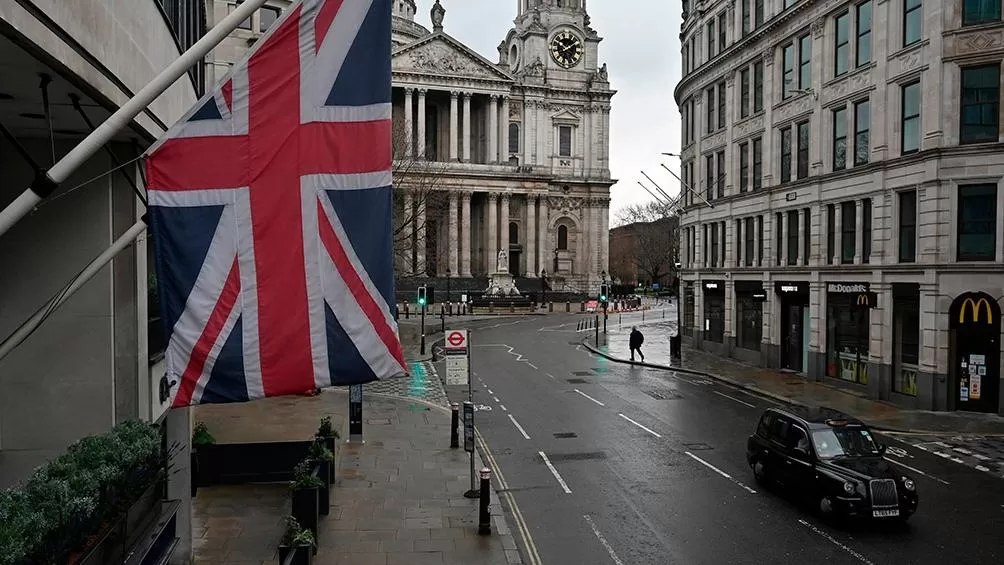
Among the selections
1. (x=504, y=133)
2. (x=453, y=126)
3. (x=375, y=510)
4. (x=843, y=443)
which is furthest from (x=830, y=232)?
(x=504, y=133)

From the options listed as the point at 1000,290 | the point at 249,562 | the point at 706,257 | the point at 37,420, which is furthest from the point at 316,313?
the point at 706,257

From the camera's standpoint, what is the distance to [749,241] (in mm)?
38219

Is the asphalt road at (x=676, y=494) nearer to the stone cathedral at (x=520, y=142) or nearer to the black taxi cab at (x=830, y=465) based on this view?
the black taxi cab at (x=830, y=465)

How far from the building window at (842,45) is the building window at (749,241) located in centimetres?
923

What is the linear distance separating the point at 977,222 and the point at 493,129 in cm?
6923

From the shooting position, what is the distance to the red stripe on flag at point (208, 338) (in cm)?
644

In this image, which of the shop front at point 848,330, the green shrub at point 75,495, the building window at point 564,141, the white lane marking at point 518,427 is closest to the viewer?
the green shrub at point 75,495

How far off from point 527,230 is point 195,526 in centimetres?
8029

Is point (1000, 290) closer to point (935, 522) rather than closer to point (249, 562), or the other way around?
point (935, 522)

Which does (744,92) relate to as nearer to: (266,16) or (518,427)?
(266,16)

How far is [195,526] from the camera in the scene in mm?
12562

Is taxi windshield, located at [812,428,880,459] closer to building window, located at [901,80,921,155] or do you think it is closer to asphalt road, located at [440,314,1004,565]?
asphalt road, located at [440,314,1004,565]

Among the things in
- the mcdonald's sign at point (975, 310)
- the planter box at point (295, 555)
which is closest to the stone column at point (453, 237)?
the mcdonald's sign at point (975, 310)

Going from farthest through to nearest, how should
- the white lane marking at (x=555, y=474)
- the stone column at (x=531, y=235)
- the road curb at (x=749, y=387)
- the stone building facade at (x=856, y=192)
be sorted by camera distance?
the stone column at (x=531, y=235) → the stone building facade at (x=856, y=192) → the road curb at (x=749, y=387) → the white lane marking at (x=555, y=474)
